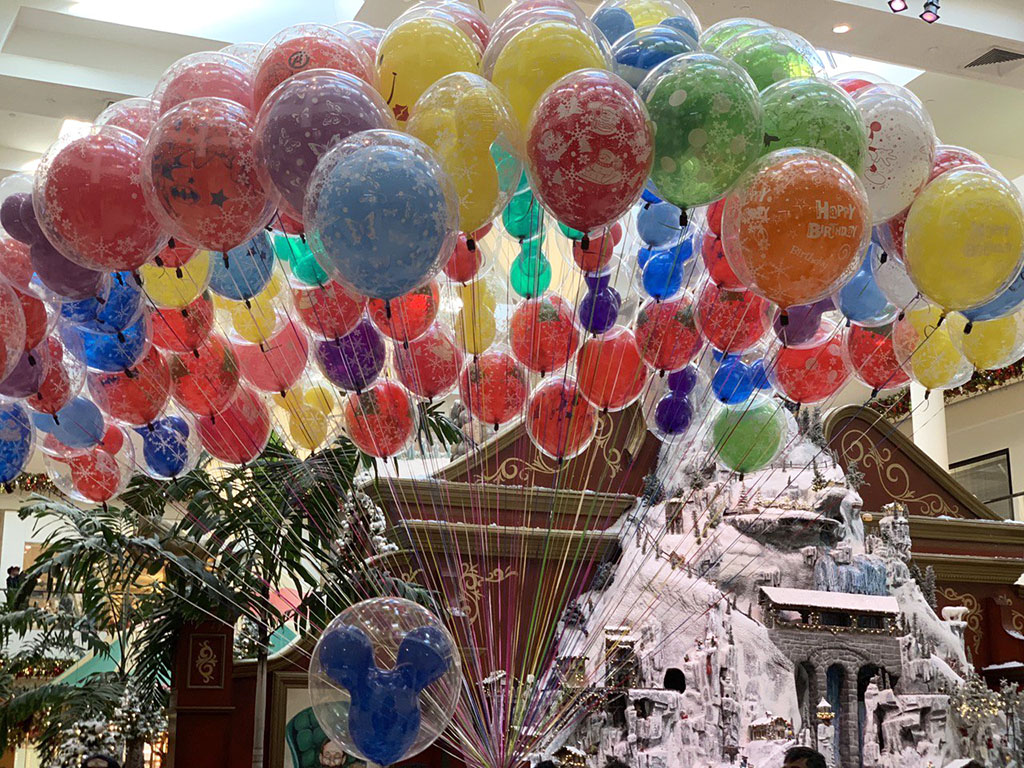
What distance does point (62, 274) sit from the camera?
360 centimetres

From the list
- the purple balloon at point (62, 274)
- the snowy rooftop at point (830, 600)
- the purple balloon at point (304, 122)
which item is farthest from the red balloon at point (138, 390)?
the snowy rooftop at point (830, 600)

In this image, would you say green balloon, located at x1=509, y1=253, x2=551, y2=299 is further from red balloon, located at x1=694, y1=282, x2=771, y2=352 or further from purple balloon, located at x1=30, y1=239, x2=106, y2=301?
purple balloon, located at x1=30, y1=239, x2=106, y2=301

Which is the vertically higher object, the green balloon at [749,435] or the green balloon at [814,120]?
the green balloon at [814,120]

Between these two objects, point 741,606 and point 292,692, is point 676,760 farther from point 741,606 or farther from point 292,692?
point 292,692

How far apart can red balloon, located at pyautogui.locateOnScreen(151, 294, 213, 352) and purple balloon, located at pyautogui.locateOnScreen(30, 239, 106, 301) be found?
59 centimetres

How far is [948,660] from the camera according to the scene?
7.34 meters

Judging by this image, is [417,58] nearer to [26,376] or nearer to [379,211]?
[379,211]

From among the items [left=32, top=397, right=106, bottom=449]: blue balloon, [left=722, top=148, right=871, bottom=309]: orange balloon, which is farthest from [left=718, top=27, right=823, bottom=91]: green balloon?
[left=32, top=397, right=106, bottom=449]: blue balloon

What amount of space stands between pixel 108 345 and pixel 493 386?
149 centimetres

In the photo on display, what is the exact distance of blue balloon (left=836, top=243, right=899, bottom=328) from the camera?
4145mm

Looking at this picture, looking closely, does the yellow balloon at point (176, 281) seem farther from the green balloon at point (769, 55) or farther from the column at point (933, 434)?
the column at point (933, 434)

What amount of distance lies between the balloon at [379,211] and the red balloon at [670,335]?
1635 mm

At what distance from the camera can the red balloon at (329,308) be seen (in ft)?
13.3

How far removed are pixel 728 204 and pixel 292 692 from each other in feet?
15.0
